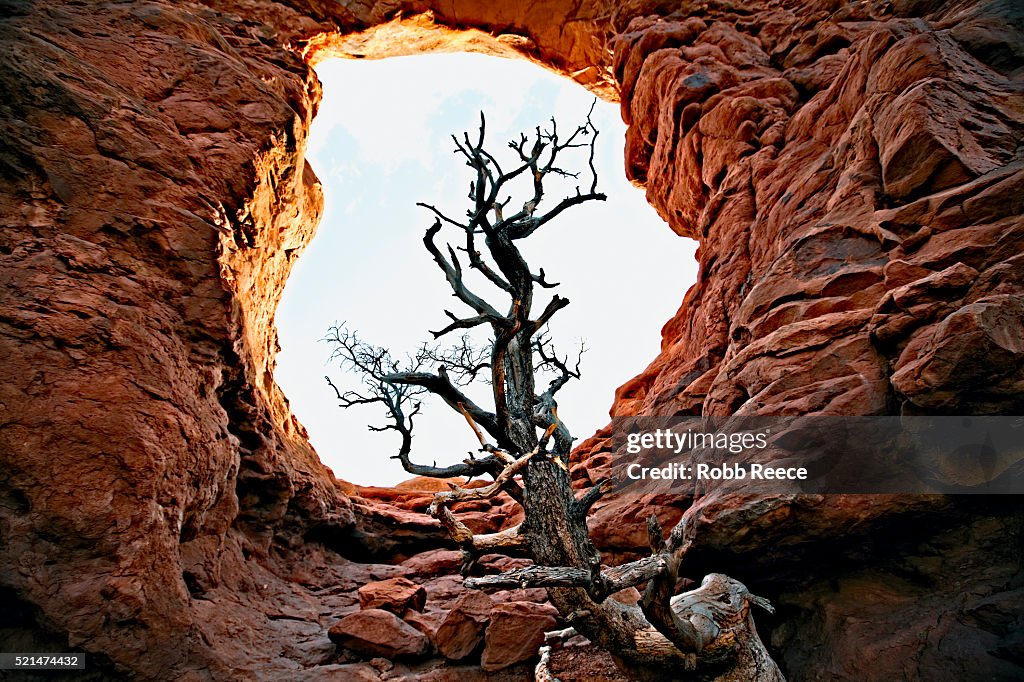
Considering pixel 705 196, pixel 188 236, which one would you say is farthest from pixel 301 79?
pixel 705 196

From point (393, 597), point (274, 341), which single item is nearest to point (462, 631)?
point (393, 597)

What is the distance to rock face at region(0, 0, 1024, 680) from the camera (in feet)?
17.7

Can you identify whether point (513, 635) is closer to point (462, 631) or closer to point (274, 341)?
point (462, 631)

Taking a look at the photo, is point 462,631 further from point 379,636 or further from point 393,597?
point 393,597

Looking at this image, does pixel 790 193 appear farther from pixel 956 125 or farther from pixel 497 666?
pixel 497 666

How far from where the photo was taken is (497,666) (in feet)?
22.7

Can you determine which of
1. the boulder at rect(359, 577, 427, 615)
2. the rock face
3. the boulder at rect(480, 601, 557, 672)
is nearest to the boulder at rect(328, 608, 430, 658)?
the rock face

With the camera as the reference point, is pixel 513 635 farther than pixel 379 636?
No

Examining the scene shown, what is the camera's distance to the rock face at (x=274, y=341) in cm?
540

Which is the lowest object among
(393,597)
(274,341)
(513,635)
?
(513,635)

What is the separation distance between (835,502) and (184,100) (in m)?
13.8

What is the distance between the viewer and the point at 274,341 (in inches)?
510

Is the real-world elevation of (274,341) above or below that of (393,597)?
above

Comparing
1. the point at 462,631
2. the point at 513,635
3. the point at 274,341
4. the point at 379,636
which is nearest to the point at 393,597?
the point at 379,636
